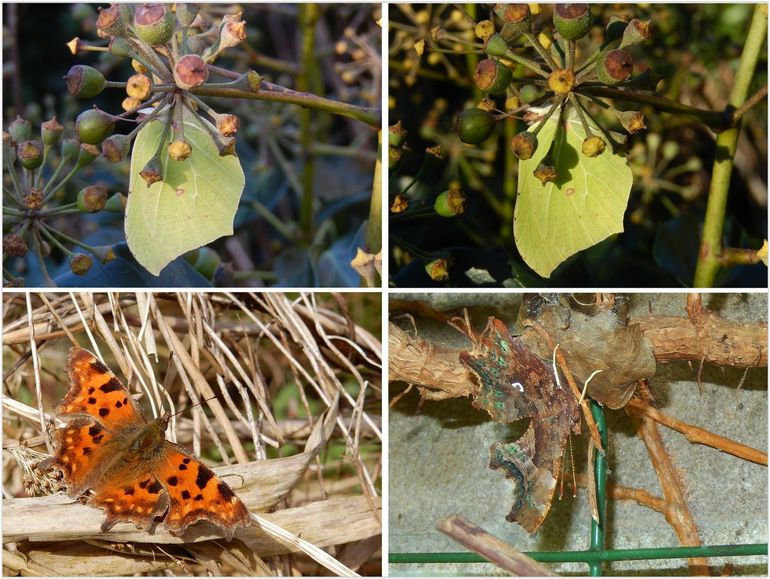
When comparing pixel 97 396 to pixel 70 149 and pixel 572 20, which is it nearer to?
pixel 70 149

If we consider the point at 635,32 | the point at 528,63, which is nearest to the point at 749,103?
the point at 635,32

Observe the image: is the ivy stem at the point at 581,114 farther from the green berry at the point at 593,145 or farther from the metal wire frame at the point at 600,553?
the metal wire frame at the point at 600,553

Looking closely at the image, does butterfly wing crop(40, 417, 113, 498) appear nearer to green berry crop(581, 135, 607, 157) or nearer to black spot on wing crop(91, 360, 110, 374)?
black spot on wing crop(91, 360, 110, 374)

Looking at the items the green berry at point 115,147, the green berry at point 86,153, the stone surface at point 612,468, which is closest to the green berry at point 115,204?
the green berry at point 86,153

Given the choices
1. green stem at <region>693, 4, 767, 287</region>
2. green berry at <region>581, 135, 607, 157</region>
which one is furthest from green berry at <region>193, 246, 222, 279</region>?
green stem at <region>693, 4, 767, 287</region>

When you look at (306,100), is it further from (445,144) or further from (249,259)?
(249,259)
